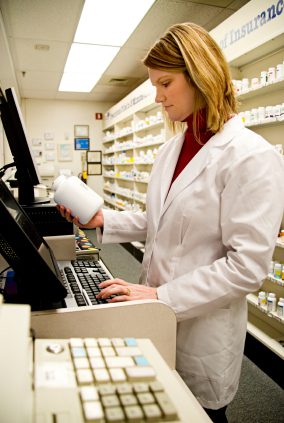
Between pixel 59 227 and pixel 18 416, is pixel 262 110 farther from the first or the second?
pixel 18 416

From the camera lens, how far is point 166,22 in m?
4.06

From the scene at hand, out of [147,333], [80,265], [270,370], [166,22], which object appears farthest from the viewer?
[166,22]

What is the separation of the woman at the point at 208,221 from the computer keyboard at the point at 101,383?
0.29 m

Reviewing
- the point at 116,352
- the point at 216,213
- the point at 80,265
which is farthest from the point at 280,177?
the point at 80,265

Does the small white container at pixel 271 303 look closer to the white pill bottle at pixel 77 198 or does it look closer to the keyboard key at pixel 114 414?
the white pill bottle at pixel 77 198

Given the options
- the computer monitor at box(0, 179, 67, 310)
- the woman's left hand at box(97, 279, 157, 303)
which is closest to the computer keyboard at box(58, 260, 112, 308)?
the woman's left hand at box(97, 279, 157, 303)

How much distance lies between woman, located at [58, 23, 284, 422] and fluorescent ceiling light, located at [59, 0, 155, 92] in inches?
110

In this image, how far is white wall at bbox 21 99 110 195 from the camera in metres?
8.20

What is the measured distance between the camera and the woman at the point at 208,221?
3.26 ft

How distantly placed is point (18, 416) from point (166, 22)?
4.42 metres

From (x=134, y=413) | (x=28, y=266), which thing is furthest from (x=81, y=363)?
(x=28, y=266)

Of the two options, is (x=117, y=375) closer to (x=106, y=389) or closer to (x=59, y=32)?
(x=106, y=389)

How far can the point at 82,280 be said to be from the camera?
1.23 meters

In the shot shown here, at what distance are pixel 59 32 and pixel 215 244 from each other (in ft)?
13.3
